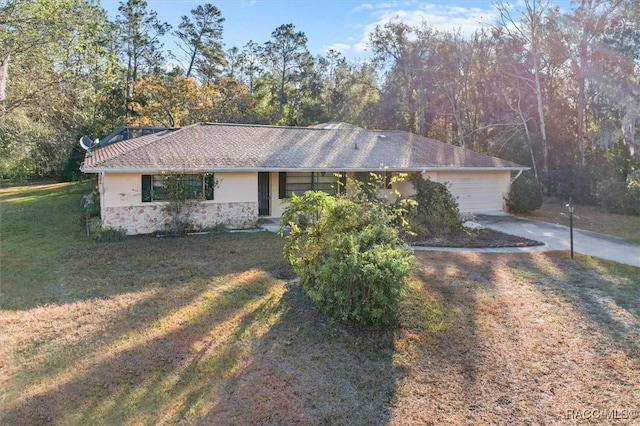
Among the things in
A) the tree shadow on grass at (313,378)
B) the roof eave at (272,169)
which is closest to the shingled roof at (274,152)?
the roof eave at (272,169)

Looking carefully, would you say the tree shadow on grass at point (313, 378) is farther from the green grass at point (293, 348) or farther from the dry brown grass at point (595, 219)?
the dry brown grass at point (595, 219)

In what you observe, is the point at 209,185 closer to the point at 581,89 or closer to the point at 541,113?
the point at 541,113

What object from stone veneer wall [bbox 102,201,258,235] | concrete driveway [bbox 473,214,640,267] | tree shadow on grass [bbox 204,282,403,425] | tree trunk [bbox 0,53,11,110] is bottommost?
tree shadow on grass [bbox 204,282,403,425]

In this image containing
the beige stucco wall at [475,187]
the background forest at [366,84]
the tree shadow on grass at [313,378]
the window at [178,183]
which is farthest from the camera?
the beige stucco wall at [475,187]

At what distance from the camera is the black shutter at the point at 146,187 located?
1325cm

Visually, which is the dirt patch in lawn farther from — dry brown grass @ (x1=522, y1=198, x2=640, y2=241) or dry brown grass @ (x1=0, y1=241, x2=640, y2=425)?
A: dry brown grass @ (x1=522, y1=198, x2=640, y2=241)

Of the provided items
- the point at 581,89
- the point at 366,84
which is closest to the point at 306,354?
the point at 581,89

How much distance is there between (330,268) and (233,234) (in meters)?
7.79

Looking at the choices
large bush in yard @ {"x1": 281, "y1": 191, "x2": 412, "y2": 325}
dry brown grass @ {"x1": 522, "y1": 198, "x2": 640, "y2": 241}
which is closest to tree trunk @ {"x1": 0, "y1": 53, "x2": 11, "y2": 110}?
large bush in yard @ {"x1": 281, "y1": 191, "x2": 412, "y2": 325}

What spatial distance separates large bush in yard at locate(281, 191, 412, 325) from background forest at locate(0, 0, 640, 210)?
15.4 m

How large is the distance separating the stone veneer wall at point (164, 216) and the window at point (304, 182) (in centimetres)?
224

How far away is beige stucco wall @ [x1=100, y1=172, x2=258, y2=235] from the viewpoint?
42.2 ft

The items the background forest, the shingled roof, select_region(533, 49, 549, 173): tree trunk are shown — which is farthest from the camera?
select_region(533, 49, 549, 173): tree trunk

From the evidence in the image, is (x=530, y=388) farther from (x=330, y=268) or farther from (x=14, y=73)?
(x=14, y=73)
